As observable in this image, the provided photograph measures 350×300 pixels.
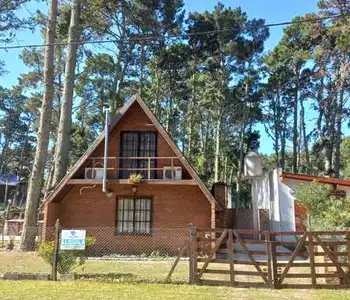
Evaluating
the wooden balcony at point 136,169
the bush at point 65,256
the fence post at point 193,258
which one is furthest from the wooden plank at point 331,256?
the wooden balcony at point 136,169

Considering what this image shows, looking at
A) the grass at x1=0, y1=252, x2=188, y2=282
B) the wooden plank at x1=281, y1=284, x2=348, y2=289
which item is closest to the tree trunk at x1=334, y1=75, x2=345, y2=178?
the grass at x1=0, y1=252, x2=188, y2=282

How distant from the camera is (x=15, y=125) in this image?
6469 cm

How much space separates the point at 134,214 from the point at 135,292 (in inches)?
365

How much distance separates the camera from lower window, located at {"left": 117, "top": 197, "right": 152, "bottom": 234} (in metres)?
18.2

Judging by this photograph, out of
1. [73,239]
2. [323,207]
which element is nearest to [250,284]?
[73,239]

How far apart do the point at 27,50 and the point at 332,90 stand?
24583 mm

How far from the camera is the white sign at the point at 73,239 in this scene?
11.0 m

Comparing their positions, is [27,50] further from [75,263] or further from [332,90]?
[75,263]

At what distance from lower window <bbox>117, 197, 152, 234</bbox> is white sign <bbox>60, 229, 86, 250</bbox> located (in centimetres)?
720

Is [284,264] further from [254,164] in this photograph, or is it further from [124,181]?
[254,164]

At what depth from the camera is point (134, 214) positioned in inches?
721

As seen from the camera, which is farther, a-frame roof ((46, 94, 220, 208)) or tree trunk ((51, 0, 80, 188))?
tree trunk ((51, 0, 80, 188))

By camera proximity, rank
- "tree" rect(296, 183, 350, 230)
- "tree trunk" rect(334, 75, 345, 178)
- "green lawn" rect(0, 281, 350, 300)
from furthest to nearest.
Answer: "tree trunk" rect(334, 75, 345, 178), "tree" rect(296, 183, 350, 230), "green lawn" rect(0, 281, 350, 300)

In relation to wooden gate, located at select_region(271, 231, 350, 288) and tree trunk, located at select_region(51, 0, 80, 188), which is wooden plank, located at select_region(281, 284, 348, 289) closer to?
wooden gate, located at select_region(271, 231, 350, 288)
